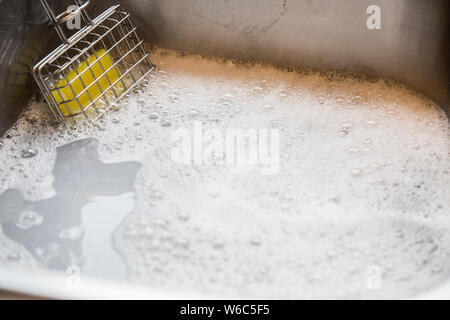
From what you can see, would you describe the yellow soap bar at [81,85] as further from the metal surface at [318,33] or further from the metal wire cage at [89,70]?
the metal surface at [318,33]

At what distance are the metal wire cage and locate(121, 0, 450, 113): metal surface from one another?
0.27ft

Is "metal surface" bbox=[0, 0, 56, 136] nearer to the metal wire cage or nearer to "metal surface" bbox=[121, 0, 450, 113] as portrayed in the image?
the metal wire cage

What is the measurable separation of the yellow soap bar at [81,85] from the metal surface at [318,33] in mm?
172

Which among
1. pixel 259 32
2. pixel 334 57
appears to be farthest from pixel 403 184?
pixel 259 32

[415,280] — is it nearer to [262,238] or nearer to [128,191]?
[262,238]

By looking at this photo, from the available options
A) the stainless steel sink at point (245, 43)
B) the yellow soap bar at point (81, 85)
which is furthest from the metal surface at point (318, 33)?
the yellow soap bar at point (81, 85)

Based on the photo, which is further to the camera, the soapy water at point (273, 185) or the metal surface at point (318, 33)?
the metal surface at point (318, 33)

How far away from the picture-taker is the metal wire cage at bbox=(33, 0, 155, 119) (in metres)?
0.79

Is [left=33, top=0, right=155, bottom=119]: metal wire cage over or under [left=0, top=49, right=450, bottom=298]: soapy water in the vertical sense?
over

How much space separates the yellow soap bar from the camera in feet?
2.65

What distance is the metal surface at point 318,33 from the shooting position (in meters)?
0.81

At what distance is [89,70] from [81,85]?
33 mm

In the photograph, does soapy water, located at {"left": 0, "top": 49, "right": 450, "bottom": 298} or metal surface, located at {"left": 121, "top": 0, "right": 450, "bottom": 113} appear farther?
metal surface, located at {"left": 121, "top": 0, "right": 450, "bottom": 113}

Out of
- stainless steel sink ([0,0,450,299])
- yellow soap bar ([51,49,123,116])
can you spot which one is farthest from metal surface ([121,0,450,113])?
yellow soap bar ([51,49,123,116])
